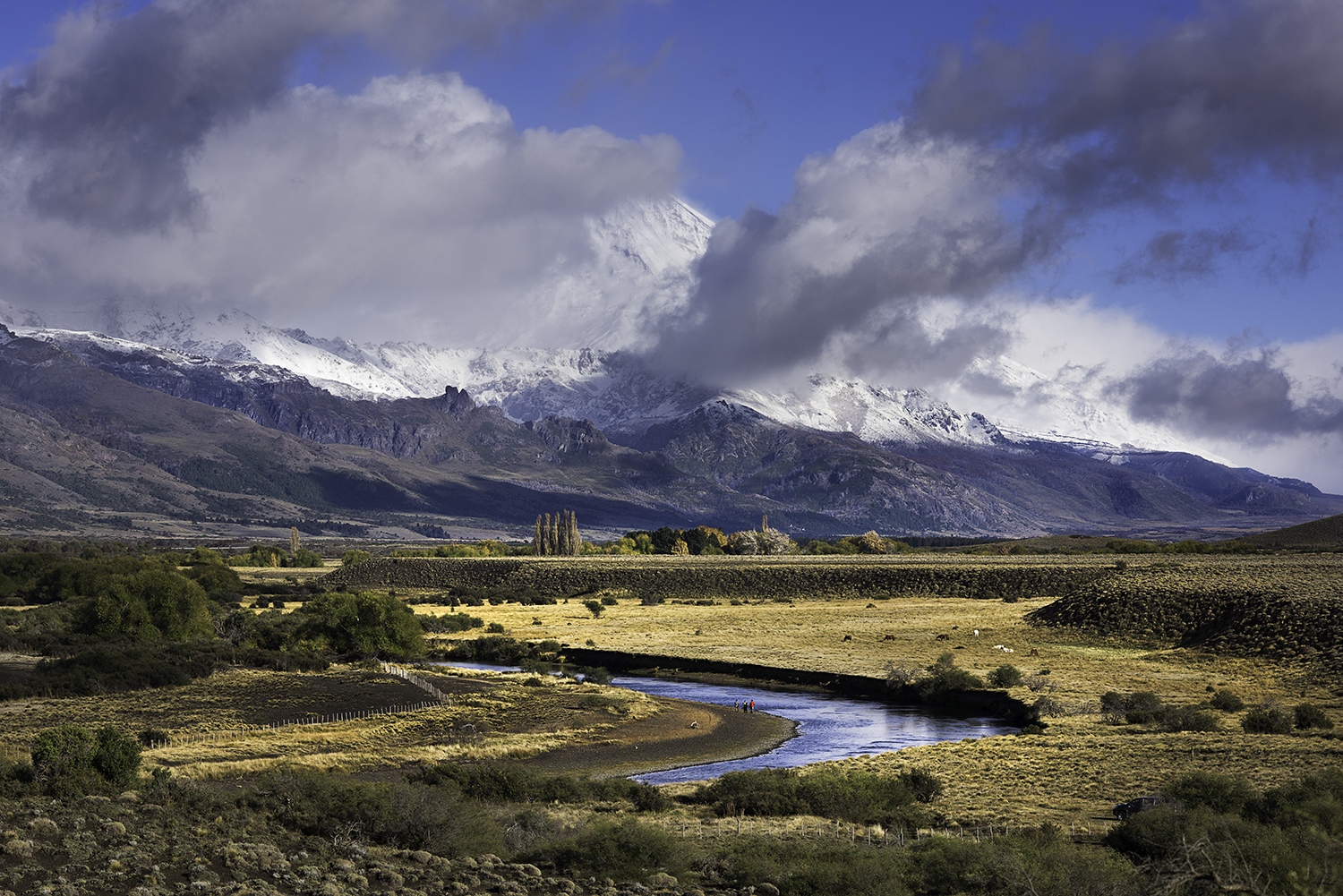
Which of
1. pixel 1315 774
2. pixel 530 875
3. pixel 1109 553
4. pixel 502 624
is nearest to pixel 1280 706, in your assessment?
pixel 1315 774

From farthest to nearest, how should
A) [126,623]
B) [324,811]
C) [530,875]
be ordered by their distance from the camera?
1. [126,623]
2. [324,811]
3. [530,875]

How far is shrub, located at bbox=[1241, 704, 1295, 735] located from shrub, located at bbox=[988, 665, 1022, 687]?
16444mm

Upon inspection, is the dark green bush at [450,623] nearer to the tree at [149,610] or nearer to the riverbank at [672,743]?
the tree at [149,610]

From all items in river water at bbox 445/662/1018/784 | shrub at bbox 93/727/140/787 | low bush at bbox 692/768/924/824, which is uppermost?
shrub at bbox 93/727/140/787

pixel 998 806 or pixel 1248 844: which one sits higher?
pixel 1248 844

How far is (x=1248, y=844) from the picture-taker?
66.3ft

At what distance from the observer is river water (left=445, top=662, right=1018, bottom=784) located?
1690 inches

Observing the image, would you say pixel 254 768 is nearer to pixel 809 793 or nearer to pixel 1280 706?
pixel 809 793

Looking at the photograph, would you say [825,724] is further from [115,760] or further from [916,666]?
[115,760]

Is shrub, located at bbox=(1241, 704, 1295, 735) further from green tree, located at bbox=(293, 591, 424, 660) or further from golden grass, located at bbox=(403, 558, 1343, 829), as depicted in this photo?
green tree, located at bbox=(293, 591, 424, 660)

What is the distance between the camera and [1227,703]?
46.2 meters

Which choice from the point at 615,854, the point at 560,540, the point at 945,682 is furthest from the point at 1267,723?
the point at 560,540

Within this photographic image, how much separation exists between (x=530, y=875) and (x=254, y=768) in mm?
17827

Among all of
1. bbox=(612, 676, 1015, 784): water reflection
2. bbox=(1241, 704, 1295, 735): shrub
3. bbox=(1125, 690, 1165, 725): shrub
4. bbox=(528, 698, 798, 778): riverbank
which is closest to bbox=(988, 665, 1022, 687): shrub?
bbox=(612, 676, 1015, 784): water reflection
